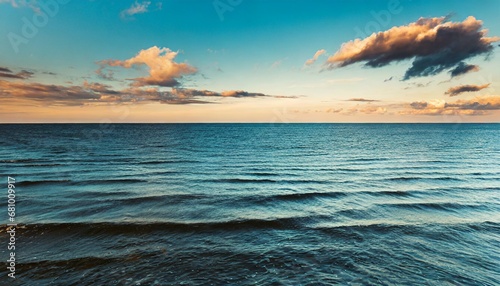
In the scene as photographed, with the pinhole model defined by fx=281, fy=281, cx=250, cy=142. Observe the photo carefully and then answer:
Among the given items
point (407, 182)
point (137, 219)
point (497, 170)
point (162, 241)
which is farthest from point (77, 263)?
point (497, 170)

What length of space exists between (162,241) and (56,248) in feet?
13.7

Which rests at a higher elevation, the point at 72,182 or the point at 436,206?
the point at 436,206

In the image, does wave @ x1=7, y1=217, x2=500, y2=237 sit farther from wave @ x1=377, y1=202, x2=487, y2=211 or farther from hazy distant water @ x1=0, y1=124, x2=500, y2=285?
wave @ x1=377, y1=202, x2=487, y2=211

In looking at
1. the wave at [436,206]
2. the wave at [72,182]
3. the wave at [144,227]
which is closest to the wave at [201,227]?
the wave at [144,227]

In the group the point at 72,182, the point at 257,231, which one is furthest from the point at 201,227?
the point at 72,182

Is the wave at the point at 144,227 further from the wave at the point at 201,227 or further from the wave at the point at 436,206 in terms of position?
the wave at the point at 436,206

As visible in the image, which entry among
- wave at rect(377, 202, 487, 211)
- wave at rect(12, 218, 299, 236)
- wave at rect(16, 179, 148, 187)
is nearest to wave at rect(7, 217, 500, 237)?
wave at rect(12, 218, 299, 236)

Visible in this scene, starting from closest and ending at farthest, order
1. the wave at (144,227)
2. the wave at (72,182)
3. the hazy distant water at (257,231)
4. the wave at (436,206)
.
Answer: the hazy distant water at (257,231) → the wave at (144,227) → the wave at (436,206) → the wave at (72,182)

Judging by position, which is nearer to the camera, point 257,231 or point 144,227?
point 257,231

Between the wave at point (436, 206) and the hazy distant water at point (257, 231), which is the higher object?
the wave at point (436, 206)

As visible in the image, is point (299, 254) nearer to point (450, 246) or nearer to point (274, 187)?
point (450, 246)

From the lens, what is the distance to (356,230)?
13.6 metres

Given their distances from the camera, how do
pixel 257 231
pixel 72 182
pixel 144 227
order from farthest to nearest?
pixel 72 182 → pixel 144 227 → pixel 257 231

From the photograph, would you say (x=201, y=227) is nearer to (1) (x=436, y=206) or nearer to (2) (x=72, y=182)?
(1) (x=436, y=206)
